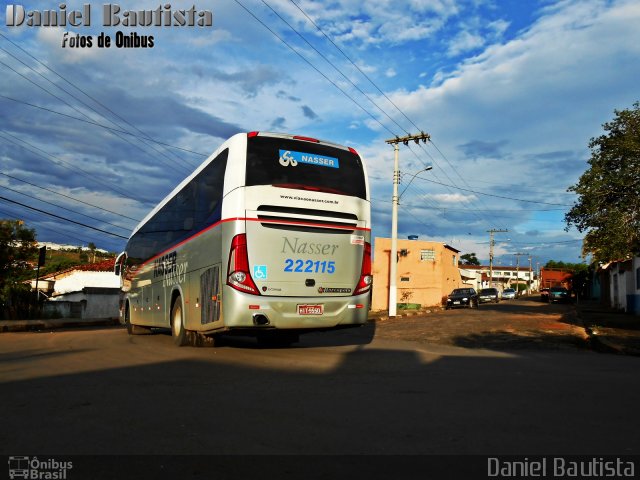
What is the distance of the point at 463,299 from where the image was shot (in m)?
41.4

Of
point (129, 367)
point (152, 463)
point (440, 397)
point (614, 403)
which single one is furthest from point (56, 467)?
point (614, 403)

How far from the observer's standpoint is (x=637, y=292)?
29516 millimetres

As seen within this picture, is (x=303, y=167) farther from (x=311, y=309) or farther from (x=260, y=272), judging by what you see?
(x=311, y=309)

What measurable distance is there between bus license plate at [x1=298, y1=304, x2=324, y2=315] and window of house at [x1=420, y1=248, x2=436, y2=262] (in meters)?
43.5

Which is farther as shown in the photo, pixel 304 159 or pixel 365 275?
pixel 365 275

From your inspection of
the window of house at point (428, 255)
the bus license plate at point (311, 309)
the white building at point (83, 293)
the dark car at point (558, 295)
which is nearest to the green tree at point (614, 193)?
the bus license plate at point (311, 309)

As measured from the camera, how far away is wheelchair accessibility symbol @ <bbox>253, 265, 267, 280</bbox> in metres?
9.64

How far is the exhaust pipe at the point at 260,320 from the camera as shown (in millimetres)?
9562

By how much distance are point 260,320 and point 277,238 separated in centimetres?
150

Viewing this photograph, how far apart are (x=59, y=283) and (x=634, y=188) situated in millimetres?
38424

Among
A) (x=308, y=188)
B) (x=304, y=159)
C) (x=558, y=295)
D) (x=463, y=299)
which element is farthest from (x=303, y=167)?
(x=558, y=295)

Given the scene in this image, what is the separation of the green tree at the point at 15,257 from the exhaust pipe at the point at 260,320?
2011 cm

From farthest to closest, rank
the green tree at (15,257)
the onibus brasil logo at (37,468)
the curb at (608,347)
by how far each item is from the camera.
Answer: the green tree at (15,257)
the curb at (608,347)
the onibus brasil logo at (37,468)

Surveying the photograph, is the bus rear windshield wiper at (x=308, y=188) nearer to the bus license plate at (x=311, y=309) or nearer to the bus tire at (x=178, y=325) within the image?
the bus license plate at (x=311, y=309)
